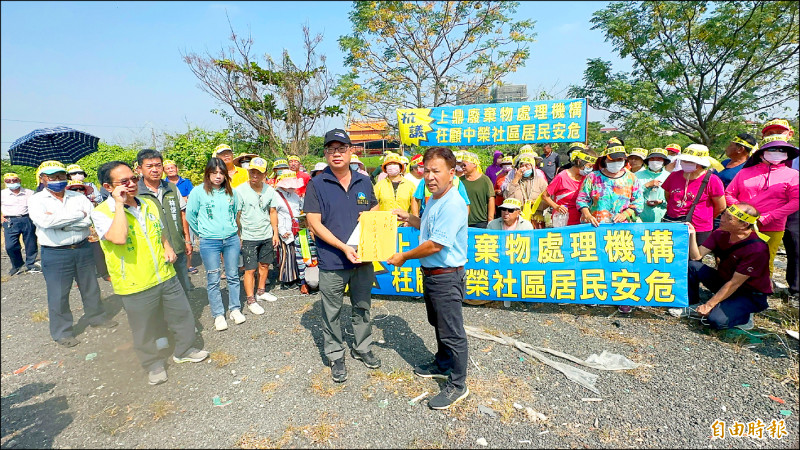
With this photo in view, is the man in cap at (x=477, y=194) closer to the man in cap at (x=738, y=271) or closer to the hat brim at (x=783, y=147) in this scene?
the man in cap at (x=738, y=271)

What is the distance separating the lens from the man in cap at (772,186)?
3.75 m

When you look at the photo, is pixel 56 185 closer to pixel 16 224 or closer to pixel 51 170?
pixel 51 170

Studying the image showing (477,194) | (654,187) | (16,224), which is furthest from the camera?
(16,224)

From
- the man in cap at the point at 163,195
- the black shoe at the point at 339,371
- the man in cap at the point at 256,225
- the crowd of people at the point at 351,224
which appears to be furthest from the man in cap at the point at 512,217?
the man in cap at the point at 163,195

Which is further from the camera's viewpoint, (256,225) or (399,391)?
(256,225)

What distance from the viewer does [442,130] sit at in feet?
19.6

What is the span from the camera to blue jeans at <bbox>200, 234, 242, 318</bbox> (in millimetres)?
4113

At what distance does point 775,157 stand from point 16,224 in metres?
12.0

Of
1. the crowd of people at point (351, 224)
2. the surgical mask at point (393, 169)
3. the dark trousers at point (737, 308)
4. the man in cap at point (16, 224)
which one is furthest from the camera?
the man in cap at point (16, 224)

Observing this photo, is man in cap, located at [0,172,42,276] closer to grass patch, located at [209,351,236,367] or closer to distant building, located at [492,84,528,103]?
grass patch, located at [209,351,236,367]

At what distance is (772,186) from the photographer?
3.82 m

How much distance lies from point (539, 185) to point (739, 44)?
9783 millimetres

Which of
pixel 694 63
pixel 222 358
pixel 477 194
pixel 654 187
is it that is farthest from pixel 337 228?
pixel 694 63

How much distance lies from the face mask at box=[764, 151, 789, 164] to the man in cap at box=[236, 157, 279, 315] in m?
5.74
